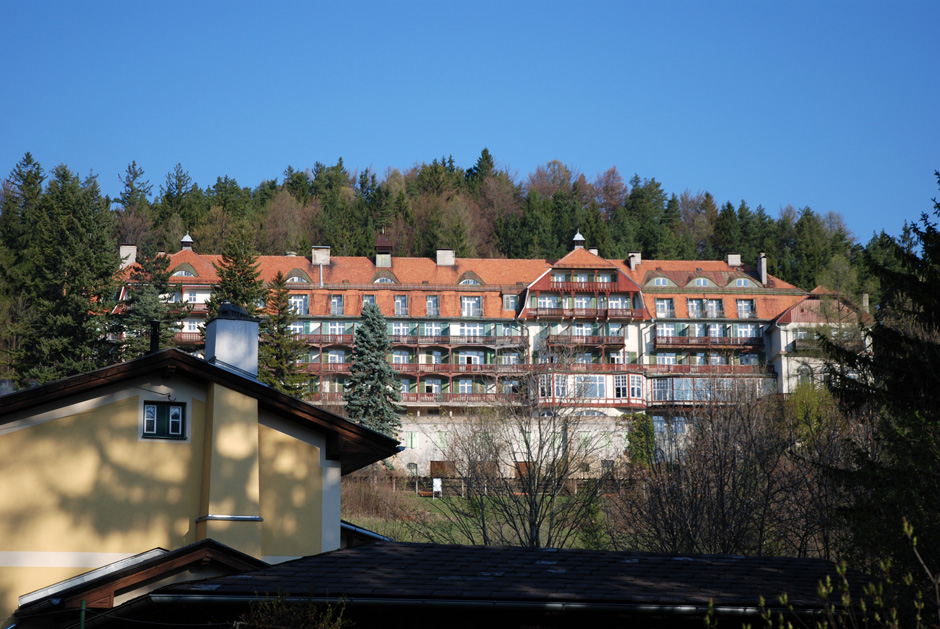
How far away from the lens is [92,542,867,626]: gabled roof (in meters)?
12.2

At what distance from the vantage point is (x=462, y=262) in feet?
263

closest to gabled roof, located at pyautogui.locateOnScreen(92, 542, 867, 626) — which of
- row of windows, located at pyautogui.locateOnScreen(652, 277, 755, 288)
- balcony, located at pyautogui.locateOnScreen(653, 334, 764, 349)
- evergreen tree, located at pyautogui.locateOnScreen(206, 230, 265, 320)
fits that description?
evergreen tree, located at pyautogui.locateOnScreen(206, 230, 265, 320)

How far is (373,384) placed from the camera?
5922cm

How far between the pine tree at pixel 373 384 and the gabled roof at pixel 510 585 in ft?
139

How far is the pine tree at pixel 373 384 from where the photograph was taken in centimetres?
5784

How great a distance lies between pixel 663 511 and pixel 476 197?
93.1 meters

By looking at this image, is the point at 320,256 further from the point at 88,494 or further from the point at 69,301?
the point at 88,494

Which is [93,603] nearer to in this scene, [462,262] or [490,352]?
[490,352]

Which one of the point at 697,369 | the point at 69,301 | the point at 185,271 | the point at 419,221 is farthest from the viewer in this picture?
the point at 419,221

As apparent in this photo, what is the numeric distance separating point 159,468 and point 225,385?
5.44 feet

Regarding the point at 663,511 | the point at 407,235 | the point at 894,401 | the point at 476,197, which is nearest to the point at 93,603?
the point at 894,401

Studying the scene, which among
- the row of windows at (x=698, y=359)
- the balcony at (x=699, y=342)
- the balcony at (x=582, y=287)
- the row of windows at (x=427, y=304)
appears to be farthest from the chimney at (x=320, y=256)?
the row of windows at (x=698, y=359)

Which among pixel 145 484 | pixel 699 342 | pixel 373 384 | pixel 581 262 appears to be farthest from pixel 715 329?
pixel 145 484

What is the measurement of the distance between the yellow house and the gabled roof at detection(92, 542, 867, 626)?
310 centimetres
